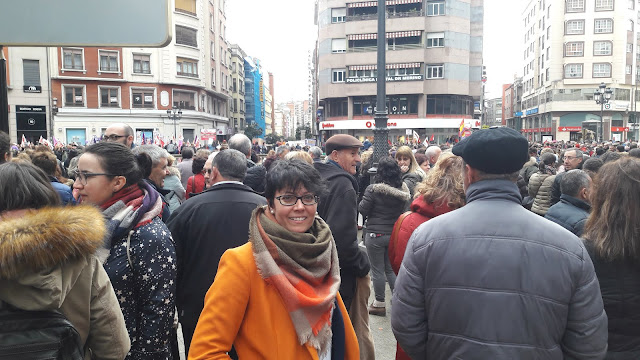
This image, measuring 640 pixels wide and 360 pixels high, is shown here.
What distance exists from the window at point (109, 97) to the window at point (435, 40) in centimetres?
3242

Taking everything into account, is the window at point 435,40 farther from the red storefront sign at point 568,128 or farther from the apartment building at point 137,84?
the red storefront sign at point 568,128

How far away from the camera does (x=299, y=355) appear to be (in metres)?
2.06

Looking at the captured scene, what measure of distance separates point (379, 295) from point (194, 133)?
40926 mm

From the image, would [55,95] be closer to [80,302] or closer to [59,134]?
[59,134]

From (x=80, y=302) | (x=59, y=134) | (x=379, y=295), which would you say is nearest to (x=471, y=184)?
(x=80, y=302)

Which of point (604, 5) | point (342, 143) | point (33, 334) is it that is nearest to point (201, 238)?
point (33, 334)

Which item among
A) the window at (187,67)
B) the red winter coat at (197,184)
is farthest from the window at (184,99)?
the red winter coat at (197,184)

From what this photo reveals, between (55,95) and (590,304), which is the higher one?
(55,95)

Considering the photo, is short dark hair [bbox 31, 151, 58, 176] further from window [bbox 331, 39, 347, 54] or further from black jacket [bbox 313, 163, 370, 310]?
window [bbox 331, 39, 347, 54]

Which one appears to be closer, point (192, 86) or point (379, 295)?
point (379, 295)

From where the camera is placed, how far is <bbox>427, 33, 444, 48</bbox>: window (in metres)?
50.7

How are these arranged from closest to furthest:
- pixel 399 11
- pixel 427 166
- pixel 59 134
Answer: pixel 427 166 < pixel 59 134 < pixel 399 11

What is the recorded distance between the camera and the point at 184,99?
43.4 metres

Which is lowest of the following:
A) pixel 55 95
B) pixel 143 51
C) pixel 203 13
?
pixel 55 95
